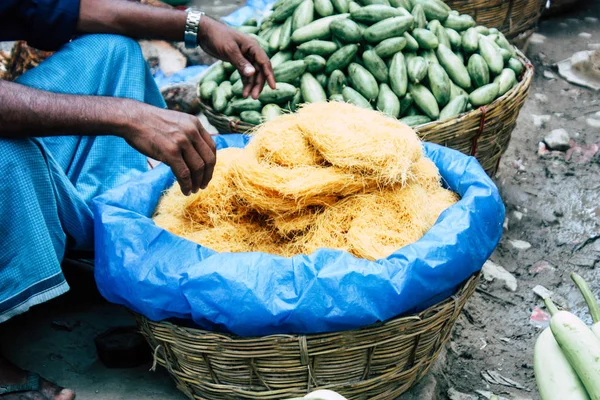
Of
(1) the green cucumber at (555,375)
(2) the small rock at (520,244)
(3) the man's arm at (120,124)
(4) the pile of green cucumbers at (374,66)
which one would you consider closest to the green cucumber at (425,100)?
(4) the pile of green cucumbers at (374,66)

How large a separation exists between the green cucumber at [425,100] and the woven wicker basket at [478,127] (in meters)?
0.15

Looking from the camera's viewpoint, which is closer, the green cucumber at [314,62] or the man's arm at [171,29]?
the man's arm at [171,29]

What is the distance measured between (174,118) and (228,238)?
20.9 inches

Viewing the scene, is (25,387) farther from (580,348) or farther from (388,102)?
(388,102)

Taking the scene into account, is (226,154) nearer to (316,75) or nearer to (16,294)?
(16,294)

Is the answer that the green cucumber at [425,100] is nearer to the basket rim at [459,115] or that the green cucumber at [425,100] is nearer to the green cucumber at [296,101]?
the basket rim at [459,115]

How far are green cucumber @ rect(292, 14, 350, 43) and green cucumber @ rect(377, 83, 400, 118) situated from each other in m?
0.47

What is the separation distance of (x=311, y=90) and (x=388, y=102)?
0.39 metres

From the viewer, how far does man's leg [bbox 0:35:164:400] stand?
2.02 meters

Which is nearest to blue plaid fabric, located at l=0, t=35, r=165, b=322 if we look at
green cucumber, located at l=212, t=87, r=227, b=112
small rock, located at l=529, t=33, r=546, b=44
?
green cucumber, located at l=212, t=87, r=227, b=112

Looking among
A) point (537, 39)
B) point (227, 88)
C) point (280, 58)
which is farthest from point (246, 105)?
point (537, 39)

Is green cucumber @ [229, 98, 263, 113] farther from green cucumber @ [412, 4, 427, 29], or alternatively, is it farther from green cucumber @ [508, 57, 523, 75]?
green cucumber @ [508, 57, 523, 75]

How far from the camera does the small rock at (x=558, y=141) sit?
13.2ft

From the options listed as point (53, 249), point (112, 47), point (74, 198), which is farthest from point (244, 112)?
point (53, 249)
